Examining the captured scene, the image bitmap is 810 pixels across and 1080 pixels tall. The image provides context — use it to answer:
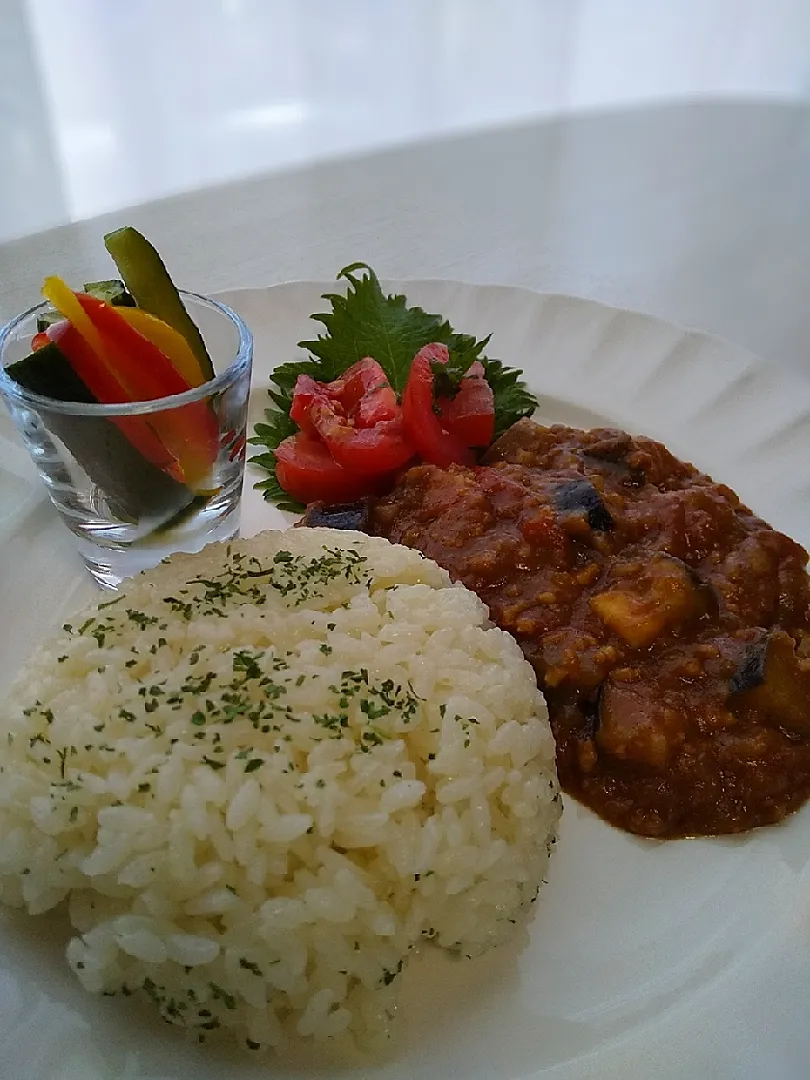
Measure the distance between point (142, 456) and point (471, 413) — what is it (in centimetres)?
100

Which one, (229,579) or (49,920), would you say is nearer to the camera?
(49,920)

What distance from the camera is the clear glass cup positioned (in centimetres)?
215

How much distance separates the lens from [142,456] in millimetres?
2213

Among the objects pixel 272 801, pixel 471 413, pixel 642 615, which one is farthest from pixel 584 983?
pixel 471 413

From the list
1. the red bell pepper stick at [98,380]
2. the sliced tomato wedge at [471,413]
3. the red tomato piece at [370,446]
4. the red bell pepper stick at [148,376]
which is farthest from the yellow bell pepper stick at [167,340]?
the sliced tomato wedge at [471,413]

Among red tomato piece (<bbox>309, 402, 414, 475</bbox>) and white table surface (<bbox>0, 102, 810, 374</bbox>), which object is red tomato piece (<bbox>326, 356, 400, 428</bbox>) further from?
white table surface (<bbox>0, 102, 810, 374</bbox>)

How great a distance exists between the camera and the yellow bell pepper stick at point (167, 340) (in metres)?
2.21

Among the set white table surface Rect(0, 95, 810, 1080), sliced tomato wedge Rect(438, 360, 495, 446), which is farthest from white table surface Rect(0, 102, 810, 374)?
sliced tomato wedge Rect(438, 360, 495, 446)

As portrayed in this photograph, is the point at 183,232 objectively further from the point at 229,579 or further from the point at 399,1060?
the point at 399,1060

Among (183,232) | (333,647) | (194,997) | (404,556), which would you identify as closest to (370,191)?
(183,232)

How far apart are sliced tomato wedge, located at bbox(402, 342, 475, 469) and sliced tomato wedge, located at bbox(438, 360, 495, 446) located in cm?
3

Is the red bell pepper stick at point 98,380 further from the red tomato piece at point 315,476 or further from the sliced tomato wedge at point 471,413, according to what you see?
the sliced tomato wedge at point 471,413

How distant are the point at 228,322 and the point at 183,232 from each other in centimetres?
186

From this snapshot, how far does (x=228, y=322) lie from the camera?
2.55 meters
